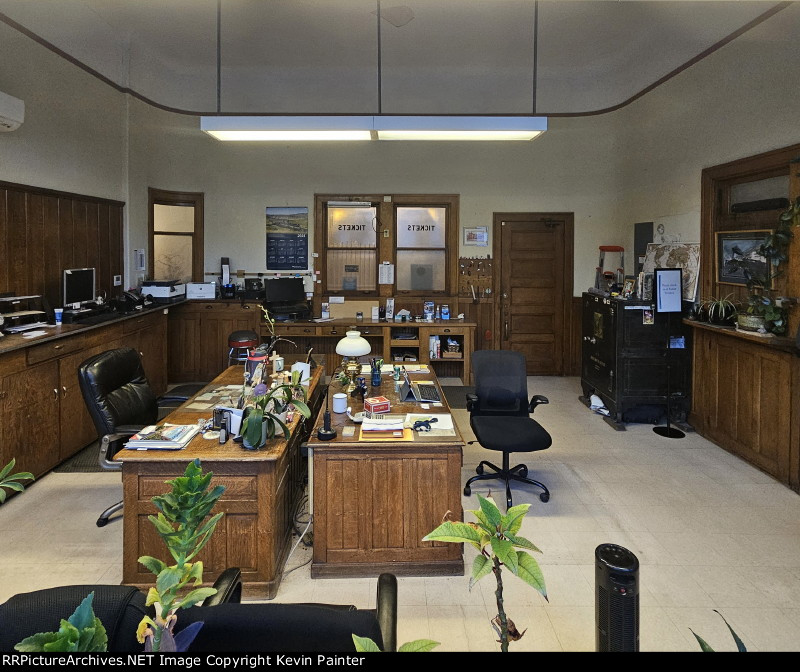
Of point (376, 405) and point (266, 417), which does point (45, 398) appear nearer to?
point (266, 417)

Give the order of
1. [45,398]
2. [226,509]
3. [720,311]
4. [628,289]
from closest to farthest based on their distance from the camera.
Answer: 1. [226,509]
2. [45,398]
3. [720,311]
4. [628,289]

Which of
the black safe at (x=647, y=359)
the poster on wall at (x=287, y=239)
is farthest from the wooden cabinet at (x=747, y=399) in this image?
the poster on wall at (x=287, y=239)

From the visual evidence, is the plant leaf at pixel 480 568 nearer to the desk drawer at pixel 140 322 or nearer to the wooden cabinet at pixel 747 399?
the wooden cabinet at pixel 747 399

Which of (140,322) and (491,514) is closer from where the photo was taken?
(491,514)

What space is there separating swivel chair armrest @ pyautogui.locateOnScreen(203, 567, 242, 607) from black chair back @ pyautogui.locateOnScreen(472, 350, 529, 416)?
2.92 m

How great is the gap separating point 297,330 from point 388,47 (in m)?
3.77

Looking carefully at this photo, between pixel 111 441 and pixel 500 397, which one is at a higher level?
pixel 500 397

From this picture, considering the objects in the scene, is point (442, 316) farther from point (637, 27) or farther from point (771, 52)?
point (771, 52)

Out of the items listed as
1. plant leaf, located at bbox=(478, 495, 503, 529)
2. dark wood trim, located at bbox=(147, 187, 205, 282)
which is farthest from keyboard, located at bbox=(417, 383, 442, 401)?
dark wood trim, located at bbox=(147, 187, 205, 282)

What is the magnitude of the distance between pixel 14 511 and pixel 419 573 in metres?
2.93

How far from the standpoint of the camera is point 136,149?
282 inches

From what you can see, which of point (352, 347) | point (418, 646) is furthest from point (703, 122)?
point (418, 646)

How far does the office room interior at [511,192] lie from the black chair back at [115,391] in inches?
28.4

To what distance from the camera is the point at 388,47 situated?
→ 7.03m
